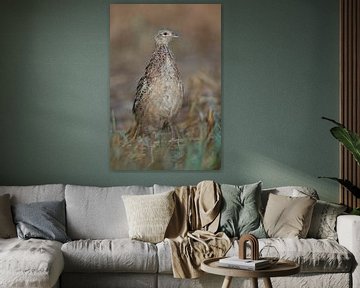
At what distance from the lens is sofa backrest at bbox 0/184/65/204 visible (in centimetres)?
644

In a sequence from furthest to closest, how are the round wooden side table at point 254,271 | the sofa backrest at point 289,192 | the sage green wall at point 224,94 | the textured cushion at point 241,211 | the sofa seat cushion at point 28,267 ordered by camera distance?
the sage green wall at point 224,94, the sofa backrest at point 289,192, the textured cushion at point 241,211, the sofa seat cushion at point 28,267, the round wooden side table at point 254,271

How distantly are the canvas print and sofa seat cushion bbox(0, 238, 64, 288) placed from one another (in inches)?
67.2

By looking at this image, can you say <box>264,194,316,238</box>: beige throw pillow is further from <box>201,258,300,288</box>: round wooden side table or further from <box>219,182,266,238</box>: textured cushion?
<box>201,258,300,288</box>: round wooden side table

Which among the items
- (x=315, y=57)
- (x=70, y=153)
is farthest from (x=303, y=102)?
(x=70, y=153)

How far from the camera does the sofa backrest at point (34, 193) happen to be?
644 centimetres

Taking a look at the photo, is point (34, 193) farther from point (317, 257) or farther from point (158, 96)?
point (317, 257)

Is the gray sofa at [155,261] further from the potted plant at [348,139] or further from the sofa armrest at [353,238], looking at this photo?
the potted plant at [348,139]

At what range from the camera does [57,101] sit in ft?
Result: 22.5

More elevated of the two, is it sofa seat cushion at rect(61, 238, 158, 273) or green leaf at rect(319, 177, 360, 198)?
green leaf at rect(319, 177, 360, 198)

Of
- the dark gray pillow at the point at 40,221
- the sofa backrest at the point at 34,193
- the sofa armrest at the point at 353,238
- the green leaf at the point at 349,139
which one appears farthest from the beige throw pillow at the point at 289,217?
the sofa backrest at the point at 34,193

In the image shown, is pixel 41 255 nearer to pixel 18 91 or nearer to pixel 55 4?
pixel 18 91

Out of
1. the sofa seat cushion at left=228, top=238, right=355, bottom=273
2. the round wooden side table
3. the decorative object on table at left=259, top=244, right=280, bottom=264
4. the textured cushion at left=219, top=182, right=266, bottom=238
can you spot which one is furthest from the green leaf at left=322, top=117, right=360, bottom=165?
the round wooden side table

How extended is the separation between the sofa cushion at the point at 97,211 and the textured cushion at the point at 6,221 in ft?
1.56

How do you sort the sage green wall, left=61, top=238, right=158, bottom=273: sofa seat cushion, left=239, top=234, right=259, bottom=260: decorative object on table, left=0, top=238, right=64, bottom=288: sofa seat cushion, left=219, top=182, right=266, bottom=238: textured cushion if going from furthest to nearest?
the sage green wall < left=219, top=182, right=266, bottom=238: textured cushion < left=61, top=238, right=158, bottom=273: sofa seat cushion < left=0, top=238, right=64, bottom=288: sofa seat cushion < left=239, top=234, right=259, bottom=260: decorative object on table
